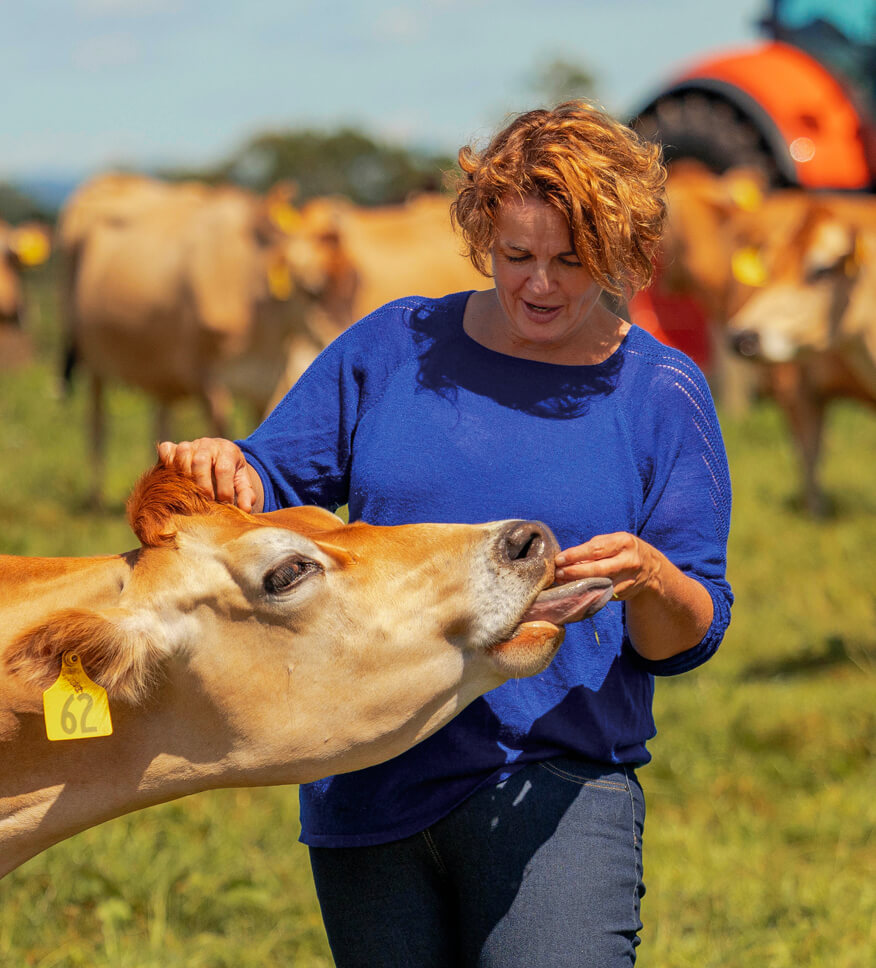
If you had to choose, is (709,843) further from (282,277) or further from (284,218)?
(284,218)

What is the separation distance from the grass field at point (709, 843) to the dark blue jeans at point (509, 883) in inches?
45.7

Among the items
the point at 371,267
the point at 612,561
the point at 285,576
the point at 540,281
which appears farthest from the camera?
the point at 371,267

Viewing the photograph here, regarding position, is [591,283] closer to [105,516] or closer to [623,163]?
[623,163]

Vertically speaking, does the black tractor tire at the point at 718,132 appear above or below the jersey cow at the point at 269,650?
below

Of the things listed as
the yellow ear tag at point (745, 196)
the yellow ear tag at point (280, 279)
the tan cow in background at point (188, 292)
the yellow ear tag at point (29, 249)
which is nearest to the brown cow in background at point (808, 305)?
the yellow ear tag at point (745, 196)

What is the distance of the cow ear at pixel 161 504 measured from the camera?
80.8 inches

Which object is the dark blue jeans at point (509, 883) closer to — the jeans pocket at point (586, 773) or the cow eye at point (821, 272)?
the jeans pocket at point (586, 773)

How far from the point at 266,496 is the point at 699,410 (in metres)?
0.73

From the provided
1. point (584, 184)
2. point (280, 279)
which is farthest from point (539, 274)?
point (280, 279)

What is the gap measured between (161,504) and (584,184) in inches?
32.0

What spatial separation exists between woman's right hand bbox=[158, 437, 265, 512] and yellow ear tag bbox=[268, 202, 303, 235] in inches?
242

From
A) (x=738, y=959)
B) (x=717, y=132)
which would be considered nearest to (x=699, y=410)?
(x=738, y=959)

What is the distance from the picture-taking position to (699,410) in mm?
2213

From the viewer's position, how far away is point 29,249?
10.6 m
